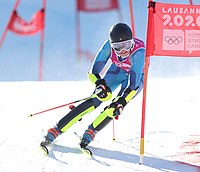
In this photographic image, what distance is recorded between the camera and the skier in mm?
3713

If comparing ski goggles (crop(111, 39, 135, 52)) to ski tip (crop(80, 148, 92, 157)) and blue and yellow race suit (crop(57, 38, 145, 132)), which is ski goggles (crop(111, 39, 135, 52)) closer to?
blue and yellow race suit (crop(57, 38, 145, 132))

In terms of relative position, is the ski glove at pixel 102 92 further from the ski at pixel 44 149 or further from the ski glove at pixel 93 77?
the ski at pixel 44 149

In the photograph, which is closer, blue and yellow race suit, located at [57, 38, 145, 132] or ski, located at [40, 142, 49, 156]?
ski, located at [40, 142, 49, 156]

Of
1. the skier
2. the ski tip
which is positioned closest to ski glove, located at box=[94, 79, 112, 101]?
the skier

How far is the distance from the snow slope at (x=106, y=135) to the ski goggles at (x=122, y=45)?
0.89m

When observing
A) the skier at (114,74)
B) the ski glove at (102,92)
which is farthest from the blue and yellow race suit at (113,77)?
the ski glove at (102,92)

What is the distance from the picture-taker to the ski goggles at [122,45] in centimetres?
380

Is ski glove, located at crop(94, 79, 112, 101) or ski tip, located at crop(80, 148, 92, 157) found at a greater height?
ski glove, located at crop(94, 79, 112, 101)

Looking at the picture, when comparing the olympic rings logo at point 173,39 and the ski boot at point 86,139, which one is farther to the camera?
the ski boot at point 86,139

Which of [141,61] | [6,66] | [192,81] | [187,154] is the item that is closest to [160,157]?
[187,154]

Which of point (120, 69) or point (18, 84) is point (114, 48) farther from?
point (18, 84)

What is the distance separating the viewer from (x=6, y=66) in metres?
12.1

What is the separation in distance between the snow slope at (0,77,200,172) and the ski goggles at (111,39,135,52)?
0.89m

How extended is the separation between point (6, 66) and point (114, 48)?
8.68 metres
